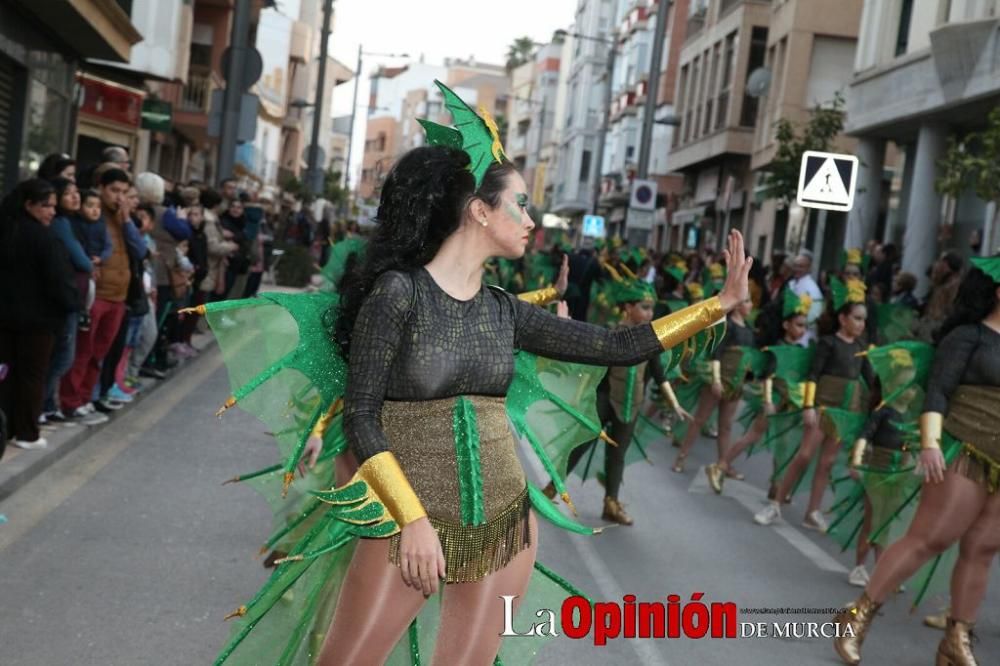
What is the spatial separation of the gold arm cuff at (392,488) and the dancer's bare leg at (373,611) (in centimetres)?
12

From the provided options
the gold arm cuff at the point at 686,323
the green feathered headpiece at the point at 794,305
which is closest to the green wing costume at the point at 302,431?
the gold arm cuff at the point at 686,323

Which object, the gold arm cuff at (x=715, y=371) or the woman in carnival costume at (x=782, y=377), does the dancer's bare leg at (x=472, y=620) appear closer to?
the woman in carnival costume at (x=782, y=377)

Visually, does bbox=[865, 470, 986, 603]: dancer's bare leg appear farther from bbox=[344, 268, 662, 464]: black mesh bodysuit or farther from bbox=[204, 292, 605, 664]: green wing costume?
bbox=[344, 268, 662, 464]: black mesh bodysuit

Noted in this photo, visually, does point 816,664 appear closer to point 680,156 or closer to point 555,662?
point 555,662

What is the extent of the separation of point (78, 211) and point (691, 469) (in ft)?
18.4

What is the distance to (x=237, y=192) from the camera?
19.6 m

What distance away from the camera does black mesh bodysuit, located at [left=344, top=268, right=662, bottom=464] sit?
364cm

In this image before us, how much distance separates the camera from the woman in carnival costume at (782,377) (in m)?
11.1

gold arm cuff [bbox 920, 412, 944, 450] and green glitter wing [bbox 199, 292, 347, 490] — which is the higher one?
green glitter wing [bbox 199, 292, 347, 490]

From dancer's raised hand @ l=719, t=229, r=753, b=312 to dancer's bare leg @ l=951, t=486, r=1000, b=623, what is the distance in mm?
2854

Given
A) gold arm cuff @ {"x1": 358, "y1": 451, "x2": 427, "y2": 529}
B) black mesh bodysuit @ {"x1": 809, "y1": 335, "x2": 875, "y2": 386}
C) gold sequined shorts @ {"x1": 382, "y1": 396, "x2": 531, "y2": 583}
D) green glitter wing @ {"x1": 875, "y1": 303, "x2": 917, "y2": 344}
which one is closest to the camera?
gold arm cuff @ {"x1": 358, "y1": 451, "x2": 427, "y2": 529}

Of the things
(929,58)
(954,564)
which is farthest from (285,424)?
(929,58)

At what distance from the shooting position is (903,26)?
1079 inches

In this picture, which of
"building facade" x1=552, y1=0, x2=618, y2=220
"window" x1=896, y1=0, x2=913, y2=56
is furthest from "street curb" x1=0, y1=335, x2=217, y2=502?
"building facade" x1=552, y1=0, x2=618, y2=220
